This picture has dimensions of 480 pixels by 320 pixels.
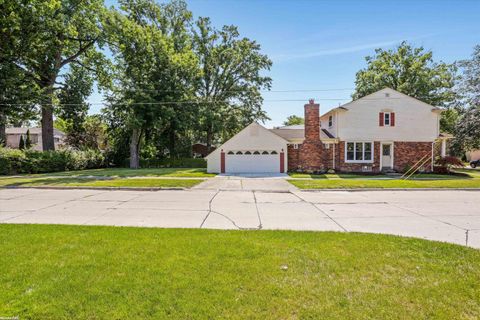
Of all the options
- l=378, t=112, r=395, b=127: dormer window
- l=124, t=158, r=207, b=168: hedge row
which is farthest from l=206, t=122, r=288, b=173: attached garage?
l=378, t=112, r=395, b=127: dormer window

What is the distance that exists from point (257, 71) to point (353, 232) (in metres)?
36.5

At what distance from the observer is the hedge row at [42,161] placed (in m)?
22.9

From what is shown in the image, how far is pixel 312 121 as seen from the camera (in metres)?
23.5

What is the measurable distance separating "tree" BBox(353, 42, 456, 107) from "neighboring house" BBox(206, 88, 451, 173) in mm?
13445

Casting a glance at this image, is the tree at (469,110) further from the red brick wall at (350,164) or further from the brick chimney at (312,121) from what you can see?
the brick chimney at (312,121)

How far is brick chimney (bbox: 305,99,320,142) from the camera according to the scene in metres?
23.3

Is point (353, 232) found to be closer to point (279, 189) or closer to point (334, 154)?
point (279, 189)

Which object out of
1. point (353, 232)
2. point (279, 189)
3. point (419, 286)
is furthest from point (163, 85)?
point (419, 286)

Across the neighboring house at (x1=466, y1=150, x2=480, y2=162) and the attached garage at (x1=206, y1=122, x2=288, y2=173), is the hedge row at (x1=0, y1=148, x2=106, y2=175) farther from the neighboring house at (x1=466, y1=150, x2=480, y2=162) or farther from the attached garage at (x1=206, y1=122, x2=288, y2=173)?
the neighboring house at (x1=466, y1=150, x2=480, y2=162)

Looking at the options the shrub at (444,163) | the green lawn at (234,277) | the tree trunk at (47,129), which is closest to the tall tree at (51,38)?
the tree trunk at (47,129)

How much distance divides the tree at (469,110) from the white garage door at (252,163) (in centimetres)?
2189

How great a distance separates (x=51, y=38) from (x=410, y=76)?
4028 cm

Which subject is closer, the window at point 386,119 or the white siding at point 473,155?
the window at point 386,119

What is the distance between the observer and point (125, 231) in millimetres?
5953
